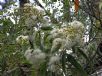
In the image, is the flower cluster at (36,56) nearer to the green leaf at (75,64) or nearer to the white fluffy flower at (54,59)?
the white fluffy flower at (54,59)

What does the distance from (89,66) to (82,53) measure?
580 mm

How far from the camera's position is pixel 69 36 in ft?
6.98

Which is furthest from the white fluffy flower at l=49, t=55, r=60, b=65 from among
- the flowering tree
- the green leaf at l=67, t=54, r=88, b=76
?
the green leaf at l=67, t=54, r=88, b=76

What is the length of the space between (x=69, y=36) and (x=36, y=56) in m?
0.32

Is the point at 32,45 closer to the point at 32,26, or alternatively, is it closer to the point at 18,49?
the point at 32,26

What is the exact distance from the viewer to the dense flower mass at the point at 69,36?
211 cm

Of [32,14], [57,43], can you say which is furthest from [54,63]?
[32,14]

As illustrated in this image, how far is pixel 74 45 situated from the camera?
7.22 ft

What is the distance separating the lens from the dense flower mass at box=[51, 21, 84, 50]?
211 cm

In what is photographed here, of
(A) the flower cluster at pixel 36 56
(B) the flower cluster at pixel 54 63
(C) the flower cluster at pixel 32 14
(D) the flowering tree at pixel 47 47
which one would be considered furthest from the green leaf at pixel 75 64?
(C) the flower cluster at pixel 32 14

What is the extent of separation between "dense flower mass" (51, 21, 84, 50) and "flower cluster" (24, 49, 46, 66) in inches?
5.7

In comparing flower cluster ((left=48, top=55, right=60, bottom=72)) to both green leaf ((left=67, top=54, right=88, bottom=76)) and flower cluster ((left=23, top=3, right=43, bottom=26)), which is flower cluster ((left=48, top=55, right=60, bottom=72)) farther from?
flower cluster ((left=23, top=3, right=43, bottom=26))

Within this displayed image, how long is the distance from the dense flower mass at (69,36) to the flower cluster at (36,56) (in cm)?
14

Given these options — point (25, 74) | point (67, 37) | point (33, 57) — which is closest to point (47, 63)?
point (33, 57)
